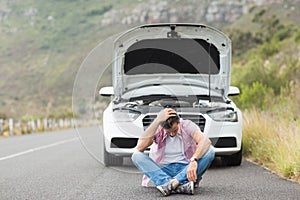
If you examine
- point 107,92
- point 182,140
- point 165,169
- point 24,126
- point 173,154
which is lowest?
point 24,126

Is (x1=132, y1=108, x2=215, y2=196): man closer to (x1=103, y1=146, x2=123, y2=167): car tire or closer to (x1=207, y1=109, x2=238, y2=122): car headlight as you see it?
(x1=207, y1=109, x2=238, y2=122): car headlight

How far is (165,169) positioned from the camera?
26.7 ft

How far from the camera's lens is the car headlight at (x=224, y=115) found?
1068cm

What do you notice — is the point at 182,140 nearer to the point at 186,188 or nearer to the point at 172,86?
the point at 186,188

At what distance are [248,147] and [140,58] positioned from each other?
2920mm

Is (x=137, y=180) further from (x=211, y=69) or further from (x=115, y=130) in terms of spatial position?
(x=211, y=69)

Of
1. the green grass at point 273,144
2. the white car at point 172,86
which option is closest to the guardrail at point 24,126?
the green grass at point 273,144

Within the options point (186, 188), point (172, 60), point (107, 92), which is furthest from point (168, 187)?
point (172, 60)

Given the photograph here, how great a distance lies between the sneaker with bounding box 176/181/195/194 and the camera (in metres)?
7.74

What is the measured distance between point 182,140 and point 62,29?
85.2 metres

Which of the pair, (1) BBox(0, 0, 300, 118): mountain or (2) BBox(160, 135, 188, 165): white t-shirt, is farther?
(1) BBox(0, 0, 300, 118): mountain

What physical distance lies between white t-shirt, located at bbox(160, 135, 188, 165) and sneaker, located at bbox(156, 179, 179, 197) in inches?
16.3

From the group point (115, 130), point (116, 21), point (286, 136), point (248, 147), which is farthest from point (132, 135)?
point (116, 21)

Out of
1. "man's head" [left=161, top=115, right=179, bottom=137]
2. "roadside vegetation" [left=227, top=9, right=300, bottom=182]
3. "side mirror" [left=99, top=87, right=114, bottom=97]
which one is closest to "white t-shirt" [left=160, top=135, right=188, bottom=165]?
"man's head" [left=161, top=115, right=179, bottom=137]
